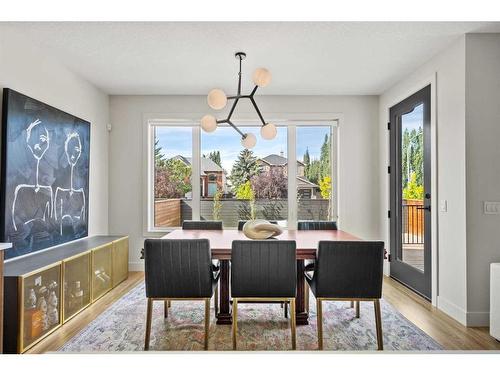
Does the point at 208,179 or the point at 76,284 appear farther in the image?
the point at 208,179

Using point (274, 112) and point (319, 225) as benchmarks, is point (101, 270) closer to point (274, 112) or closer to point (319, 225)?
point (319, 225)

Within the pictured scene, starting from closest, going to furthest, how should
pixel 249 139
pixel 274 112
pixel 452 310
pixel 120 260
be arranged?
pixel 452 310 < pixel 249 139 < pixel 120 260 < pixel 274 112

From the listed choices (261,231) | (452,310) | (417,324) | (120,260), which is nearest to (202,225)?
(261,231)

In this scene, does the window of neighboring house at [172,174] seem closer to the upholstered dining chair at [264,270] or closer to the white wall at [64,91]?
the white wall at [64,91]

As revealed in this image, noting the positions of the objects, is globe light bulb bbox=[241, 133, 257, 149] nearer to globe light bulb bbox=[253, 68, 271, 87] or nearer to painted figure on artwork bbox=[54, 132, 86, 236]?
globe light bulb bbox=[253, 68, 271, 87]

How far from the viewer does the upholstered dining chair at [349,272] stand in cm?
229

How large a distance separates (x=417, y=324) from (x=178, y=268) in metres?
1.98

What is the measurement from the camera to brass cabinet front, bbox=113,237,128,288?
12.7 ft

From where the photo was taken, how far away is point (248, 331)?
2.65 meters

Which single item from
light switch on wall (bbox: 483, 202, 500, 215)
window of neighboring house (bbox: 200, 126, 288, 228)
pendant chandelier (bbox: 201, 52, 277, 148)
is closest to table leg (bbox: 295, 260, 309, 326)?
pendant chandelier (bbox: 201, 52, 277, 148)

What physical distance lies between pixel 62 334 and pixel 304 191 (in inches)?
131

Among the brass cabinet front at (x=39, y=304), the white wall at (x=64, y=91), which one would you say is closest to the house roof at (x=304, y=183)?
the white wall at (x=64, y=91)

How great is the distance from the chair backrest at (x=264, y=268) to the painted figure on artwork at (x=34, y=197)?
1774 mm
